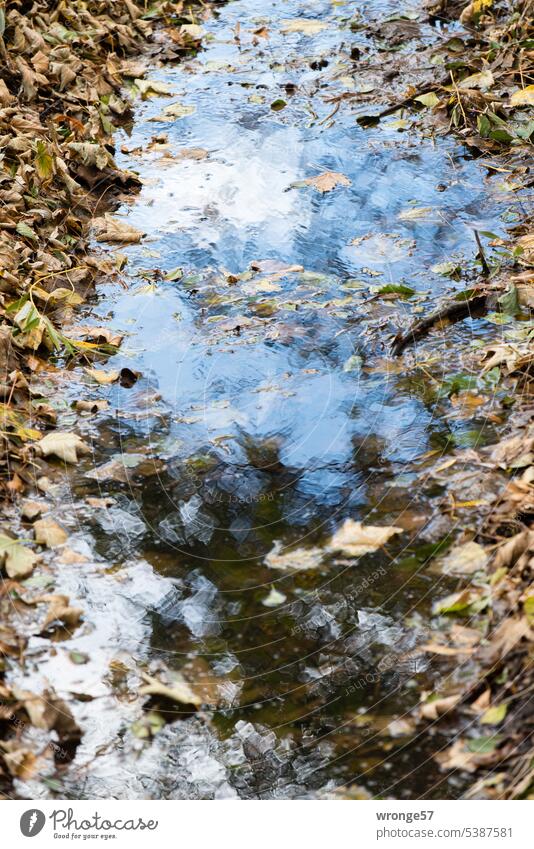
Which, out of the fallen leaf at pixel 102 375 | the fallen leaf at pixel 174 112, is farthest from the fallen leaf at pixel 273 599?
the fallen leaf at pixel 174 112

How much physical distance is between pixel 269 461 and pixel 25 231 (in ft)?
5.38

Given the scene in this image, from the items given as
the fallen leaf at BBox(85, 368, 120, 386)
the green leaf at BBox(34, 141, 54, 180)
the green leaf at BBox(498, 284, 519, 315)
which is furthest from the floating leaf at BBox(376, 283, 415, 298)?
the green leaf at BBox(34, 141, 54, 180)

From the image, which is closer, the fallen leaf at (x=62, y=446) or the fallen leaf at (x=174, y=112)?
the fallen leaf at (x=62, y=446)

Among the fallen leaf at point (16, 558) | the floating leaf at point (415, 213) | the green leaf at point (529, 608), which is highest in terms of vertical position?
the floating leaf at point (415, 213)

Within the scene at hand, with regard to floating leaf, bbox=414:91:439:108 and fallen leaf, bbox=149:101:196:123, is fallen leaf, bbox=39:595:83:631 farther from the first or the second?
floating leaf, bbox=414:91:439:108

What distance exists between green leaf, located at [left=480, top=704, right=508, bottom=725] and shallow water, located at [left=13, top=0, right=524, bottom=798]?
0.44 ft

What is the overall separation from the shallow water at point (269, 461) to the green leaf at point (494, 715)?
0.13m

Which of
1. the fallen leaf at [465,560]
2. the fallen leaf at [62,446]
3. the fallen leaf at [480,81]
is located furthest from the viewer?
the fallen leaf at [480,81]

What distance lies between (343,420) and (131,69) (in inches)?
136

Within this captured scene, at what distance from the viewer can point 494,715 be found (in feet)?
6.28

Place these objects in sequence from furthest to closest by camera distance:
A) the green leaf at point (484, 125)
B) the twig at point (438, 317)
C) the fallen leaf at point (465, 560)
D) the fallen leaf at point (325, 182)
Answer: the green leaf at point (484, 125) < the fallen leaf at point (325, 182) < the twig at point (438, 317) < the fallen leaf at point (465, 560)

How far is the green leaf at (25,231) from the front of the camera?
3553mm

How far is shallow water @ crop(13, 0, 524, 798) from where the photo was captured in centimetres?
203

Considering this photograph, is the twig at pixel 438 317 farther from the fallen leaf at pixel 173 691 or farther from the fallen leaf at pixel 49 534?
the fallen leaf at pixel 173 691
